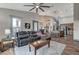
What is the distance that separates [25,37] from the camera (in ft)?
7.65

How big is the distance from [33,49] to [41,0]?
1020 millimetres

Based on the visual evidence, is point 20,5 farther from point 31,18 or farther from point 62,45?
point 62,45

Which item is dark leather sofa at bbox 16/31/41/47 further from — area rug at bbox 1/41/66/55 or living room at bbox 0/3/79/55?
area rug at bbox 1/41/66/55

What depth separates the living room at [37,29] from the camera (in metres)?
2.27

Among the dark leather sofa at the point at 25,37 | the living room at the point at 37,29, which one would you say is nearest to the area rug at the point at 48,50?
the living room at the point at 37,29

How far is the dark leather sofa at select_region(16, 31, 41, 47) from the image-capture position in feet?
7.57

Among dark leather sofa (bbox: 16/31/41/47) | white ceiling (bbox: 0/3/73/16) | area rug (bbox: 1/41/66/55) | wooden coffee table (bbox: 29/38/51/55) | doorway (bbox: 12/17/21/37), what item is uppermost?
white ceiling (bbox: 0/3/73/16)

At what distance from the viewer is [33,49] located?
7.55 feet

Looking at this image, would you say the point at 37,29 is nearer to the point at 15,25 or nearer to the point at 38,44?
the point at 38,44

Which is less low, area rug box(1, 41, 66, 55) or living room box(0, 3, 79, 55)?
living room box(0, 3, 79, 55)

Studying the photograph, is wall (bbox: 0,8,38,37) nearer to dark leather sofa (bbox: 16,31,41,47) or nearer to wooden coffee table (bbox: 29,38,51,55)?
dark leather sofa (bbox: 16,31,41,47)

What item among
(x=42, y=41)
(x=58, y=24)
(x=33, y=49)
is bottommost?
(x=33, y=49)

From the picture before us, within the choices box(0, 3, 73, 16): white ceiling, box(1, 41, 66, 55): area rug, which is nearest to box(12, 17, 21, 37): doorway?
box(0, 3, 73, 16): white ceiling

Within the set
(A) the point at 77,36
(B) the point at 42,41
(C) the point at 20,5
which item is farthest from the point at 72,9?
(C) the point at 20,5
